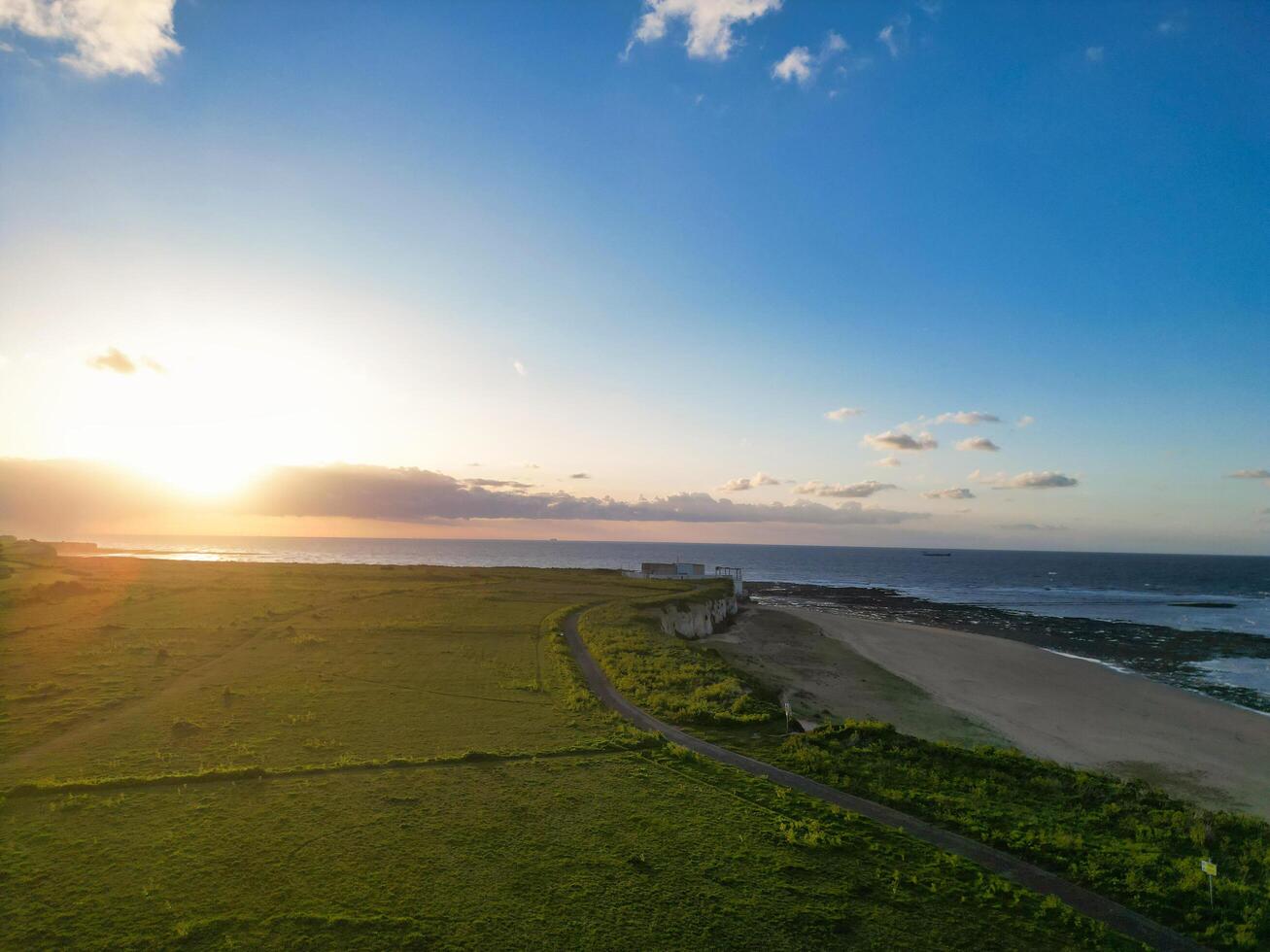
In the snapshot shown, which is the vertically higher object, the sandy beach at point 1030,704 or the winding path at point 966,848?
the winding path at point 966,848

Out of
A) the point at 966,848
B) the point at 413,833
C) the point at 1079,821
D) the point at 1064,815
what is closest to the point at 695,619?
the point at 1064,815

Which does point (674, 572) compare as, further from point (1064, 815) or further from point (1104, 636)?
point (1064, 815)

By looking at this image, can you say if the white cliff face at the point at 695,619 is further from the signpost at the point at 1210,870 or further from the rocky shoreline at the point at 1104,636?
the signpost at the point at 1210,870

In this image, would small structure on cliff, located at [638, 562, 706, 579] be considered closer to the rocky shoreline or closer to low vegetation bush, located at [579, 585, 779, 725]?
the rocky shoreline

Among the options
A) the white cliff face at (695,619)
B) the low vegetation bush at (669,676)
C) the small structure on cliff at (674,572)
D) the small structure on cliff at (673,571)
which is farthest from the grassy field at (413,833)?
the small structure on cliff at (673,571)

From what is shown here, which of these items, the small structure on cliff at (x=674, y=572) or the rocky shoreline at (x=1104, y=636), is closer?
the rocky shoreline at (x=1104, y=636)

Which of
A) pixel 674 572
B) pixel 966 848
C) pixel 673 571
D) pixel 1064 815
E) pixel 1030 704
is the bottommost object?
pixel 1030 704
